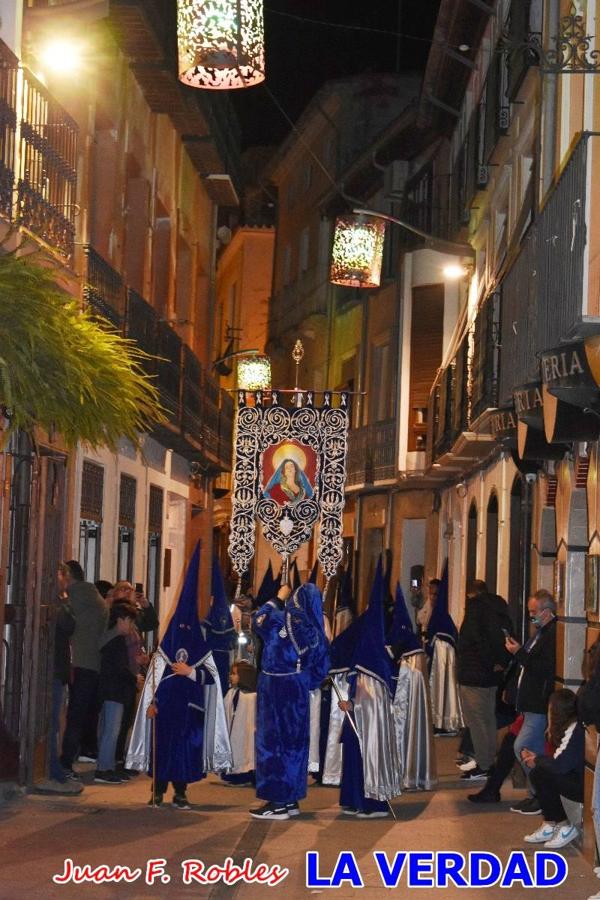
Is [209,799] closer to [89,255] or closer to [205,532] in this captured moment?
[89,255]

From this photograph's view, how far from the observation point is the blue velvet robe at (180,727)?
13.2 m

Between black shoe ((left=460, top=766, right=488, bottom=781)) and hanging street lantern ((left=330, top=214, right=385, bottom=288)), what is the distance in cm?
1028

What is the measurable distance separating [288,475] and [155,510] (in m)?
4.39

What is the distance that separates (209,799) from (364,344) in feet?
77.0

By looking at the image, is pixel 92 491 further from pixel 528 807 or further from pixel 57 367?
pixel 57 367

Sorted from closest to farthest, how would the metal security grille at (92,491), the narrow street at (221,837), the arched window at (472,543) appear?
the narrow street at (221,837) < the metal security grille at (92,491) < the arched window at (472,543)

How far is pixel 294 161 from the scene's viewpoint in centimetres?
4666

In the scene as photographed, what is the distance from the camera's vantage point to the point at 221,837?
468 inches

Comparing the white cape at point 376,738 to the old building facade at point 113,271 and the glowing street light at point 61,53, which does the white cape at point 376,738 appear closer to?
the old building facade at point 113,271

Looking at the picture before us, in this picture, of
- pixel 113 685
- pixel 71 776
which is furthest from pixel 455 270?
pixel 71 776

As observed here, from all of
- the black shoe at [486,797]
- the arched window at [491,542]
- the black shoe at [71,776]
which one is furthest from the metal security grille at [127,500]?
the black shoe at [486,797]

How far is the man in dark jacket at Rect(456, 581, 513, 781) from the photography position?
1523cm

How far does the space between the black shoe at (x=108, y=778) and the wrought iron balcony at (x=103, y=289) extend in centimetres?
536

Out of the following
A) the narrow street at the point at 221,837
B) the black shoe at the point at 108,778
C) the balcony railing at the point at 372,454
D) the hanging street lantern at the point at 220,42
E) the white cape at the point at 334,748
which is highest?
the hanging street lantern at the point at 220,42
